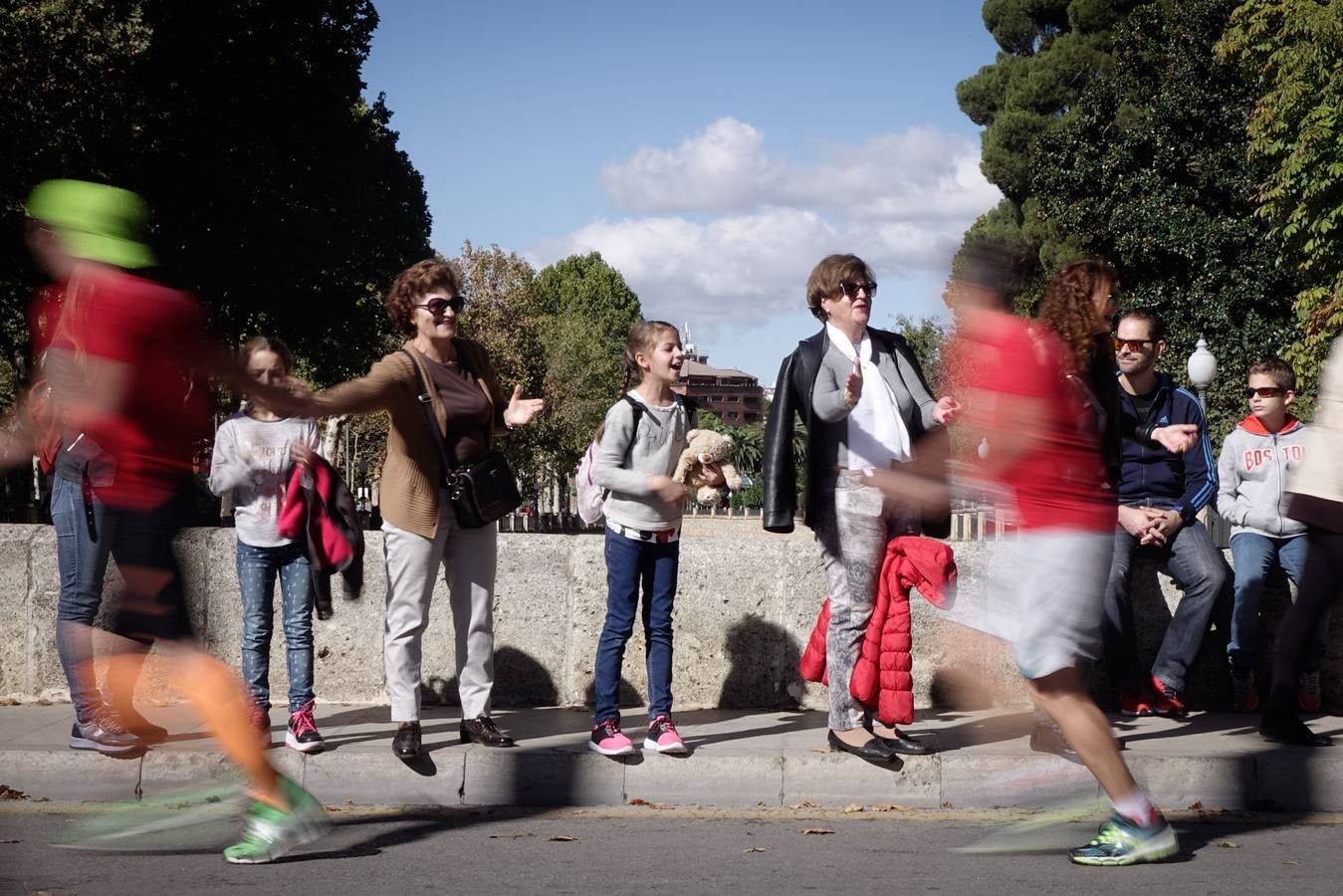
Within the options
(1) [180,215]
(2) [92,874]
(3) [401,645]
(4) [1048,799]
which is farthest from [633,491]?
(1) [180,215]

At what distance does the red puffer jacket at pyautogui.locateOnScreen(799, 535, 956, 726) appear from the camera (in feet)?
18.1

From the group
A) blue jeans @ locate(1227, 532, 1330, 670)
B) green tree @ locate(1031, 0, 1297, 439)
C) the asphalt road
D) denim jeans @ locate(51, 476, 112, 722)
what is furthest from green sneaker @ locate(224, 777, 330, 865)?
green tree @ locate(1031, 0, 1297, 439)

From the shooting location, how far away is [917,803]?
5.54 meters

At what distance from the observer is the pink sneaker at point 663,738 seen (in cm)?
572

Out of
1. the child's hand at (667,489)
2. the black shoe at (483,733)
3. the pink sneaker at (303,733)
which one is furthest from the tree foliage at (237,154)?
the child's hand at (667,489)

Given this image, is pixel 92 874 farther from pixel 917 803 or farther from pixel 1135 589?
pixel 1135 589

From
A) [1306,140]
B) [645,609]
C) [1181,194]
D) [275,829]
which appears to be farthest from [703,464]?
[1181,194]

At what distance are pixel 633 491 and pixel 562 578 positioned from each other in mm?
1464

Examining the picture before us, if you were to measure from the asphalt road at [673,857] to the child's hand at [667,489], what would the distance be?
1.27 meters

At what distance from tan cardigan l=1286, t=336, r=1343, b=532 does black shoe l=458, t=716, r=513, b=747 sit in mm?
3282

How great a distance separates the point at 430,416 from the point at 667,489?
1.01 meters

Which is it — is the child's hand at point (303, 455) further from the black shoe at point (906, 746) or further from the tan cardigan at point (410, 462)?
the black shoe at point (906, 746)

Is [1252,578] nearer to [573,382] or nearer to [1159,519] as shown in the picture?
[1159,519]

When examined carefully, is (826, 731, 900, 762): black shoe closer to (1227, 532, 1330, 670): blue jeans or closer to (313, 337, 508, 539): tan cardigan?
(313, 337, 508, 539): tan cardigan
